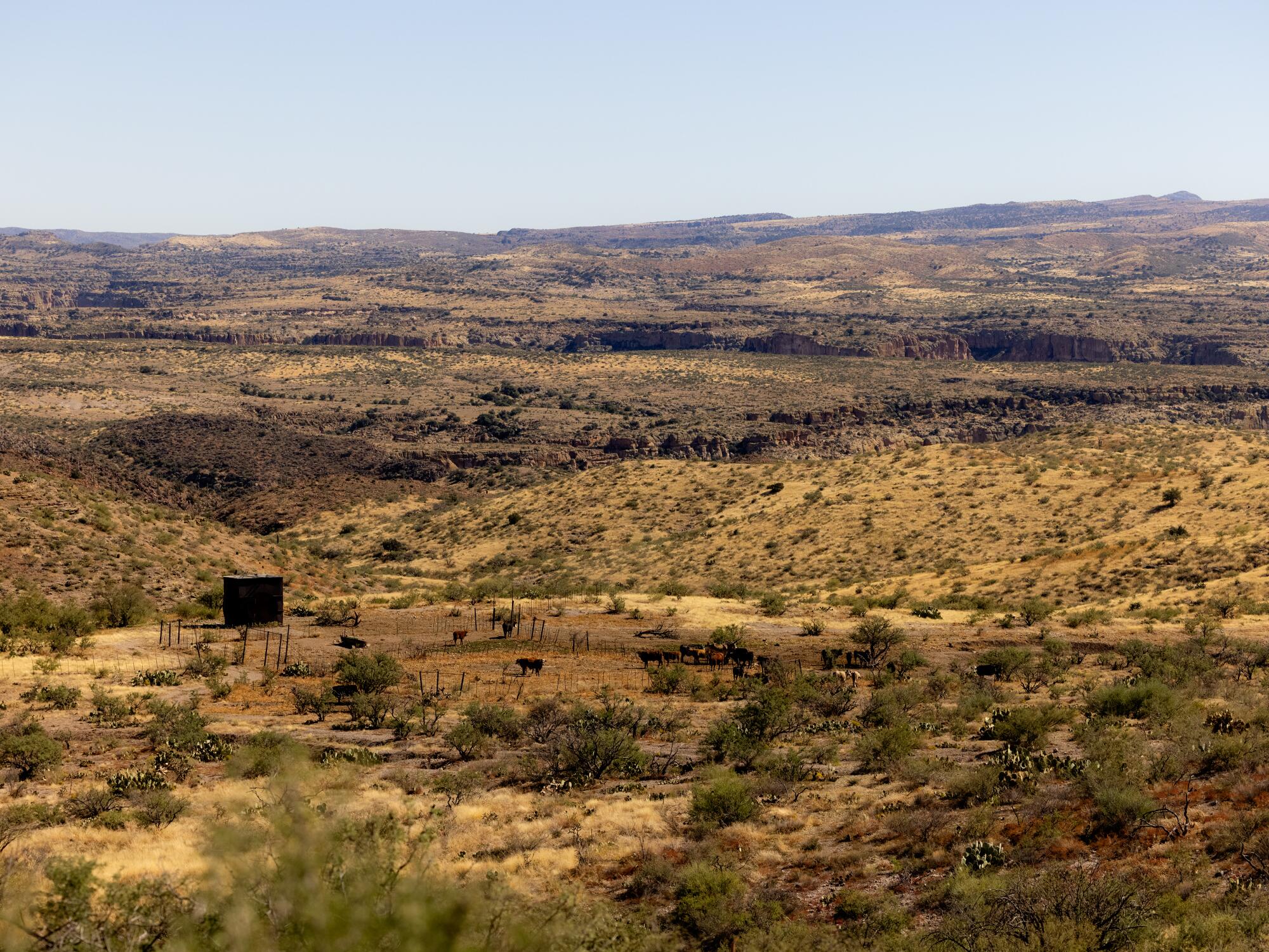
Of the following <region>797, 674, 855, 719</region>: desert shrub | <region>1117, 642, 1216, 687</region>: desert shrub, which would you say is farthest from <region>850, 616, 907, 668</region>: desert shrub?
<region>1117, 642, 1216, 687</region>: desert shrub

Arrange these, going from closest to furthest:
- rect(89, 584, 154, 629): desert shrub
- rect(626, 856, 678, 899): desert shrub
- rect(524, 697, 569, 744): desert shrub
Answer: rect(626, 856, 678, 899): desert shrub
rect(524, 697, 569, 744): desert shrub
rect(89, 584, 154, 629): desert shrub

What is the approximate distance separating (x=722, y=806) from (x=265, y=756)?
7.32 metres

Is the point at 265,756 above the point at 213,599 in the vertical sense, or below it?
above

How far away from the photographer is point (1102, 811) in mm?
13844

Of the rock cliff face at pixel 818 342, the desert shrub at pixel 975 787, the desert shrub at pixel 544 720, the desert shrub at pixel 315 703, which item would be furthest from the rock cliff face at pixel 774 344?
the desert shrub at pixel 975 787

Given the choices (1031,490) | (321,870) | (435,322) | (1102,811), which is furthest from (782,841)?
(435,322)

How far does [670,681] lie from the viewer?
24078mm

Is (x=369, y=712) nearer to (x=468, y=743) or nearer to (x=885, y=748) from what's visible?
(x=468, y=743)

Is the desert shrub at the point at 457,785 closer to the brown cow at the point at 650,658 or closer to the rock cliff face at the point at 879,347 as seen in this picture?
the brown cow at the point at 650,658

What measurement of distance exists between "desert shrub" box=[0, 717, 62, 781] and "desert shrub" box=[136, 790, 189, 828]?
2.79 metres

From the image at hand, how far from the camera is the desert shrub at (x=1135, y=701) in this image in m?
19.0

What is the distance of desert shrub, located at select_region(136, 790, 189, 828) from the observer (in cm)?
1487

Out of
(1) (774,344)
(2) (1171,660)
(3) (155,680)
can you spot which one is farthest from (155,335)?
(2) (1171,660)

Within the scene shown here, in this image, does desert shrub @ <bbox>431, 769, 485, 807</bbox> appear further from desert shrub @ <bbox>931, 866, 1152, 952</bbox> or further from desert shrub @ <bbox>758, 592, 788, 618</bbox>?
desert shrub @ <bbox>758, 592, 788, 618</bbox>
